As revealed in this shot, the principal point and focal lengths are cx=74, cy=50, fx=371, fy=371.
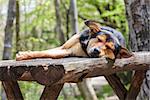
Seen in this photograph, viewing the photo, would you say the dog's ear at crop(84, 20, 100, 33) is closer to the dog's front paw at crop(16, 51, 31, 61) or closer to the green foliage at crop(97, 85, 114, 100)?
the dog's front paw at crop(16, 51, 31, 61)

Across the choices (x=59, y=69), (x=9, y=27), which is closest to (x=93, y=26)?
(x=59, y=69)

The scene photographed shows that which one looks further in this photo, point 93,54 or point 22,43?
point 22,43

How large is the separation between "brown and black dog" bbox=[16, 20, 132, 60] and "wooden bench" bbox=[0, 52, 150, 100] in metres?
0.05

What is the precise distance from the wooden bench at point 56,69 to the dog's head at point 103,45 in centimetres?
4

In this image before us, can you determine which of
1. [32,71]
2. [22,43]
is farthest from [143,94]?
[22,43]

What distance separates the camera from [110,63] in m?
1.89

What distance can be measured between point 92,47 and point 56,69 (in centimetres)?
36

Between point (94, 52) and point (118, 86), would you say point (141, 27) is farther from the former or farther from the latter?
point (94, 52)

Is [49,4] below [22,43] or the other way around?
the other way around

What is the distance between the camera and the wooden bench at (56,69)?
63.7 inches

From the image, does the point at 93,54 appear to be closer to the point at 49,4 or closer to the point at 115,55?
the point at 115,55

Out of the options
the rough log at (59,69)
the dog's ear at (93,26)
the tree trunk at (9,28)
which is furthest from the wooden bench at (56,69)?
the tree trunk at (9,28)

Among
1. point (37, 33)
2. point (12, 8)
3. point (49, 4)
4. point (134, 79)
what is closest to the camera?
point (134, 79)

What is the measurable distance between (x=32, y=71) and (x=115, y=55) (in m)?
0.47
